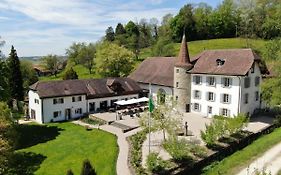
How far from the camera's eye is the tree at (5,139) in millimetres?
24609

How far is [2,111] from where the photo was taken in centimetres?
3008

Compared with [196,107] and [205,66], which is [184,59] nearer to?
[205,66]

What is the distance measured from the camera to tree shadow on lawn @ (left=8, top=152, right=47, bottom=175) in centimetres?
2845

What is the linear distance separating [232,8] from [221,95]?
72191 mm

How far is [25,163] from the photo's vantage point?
3038cm

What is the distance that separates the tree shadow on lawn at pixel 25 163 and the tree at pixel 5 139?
1685mm

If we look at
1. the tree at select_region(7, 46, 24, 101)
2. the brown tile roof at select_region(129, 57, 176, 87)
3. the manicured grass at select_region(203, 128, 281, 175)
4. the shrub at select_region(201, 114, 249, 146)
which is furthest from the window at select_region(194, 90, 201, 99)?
the tree at select_region(7, 46, 24, 101)

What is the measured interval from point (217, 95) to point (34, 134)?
2645 cm

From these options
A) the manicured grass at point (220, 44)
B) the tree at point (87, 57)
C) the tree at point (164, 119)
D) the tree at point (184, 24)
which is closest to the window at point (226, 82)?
the tree at point (164, 119)

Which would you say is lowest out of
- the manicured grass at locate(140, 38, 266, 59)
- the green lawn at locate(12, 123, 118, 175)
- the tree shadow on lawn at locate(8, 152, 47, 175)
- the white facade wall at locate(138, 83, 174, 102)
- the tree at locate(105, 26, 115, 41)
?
the tree shadow on lawn at locate(8, 152, 47, 175)

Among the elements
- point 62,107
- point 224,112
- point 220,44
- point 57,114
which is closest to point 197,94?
point 224,112

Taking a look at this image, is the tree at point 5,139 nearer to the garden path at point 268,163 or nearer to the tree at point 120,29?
the garden path at point 268,163

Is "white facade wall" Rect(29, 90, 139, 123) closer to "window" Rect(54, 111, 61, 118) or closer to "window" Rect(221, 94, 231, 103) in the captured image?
"window" Rect(54, 111, 61, 118)

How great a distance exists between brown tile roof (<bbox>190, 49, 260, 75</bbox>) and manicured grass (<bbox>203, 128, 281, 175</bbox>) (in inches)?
407
